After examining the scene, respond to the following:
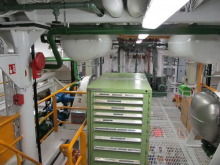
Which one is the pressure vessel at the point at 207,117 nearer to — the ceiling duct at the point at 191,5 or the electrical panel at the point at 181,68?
the ceiling duct at the point at 191,5

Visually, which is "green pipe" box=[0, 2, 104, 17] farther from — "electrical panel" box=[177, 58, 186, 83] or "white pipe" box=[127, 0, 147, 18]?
"electrical panel" box=[177, 58, 186, 83]

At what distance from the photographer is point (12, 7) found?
1.80 m

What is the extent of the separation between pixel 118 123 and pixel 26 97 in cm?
135

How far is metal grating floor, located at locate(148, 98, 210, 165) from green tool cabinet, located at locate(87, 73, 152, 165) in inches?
46.8

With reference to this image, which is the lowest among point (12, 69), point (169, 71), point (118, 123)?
point (118, 123)

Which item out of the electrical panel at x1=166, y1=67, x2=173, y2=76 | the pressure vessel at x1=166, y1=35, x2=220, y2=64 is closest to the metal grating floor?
the pressure vessel at x1=166, y1=35, x2=220, y2=64

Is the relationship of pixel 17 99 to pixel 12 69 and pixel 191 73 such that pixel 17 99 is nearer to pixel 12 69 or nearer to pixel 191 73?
pixel 12 69

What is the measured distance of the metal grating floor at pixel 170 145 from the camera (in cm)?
348

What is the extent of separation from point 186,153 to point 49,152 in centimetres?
290

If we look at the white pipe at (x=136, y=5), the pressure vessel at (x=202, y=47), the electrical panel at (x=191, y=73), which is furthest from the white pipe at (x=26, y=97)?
the electrical panel at (x=191, y=73)

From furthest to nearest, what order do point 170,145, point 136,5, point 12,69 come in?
point 170,145 < point 12,69 < point 136,5

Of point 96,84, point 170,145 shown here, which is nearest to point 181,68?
point 170,145

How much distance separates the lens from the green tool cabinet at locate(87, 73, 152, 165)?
7.91ft

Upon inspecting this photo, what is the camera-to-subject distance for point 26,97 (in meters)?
2.32
